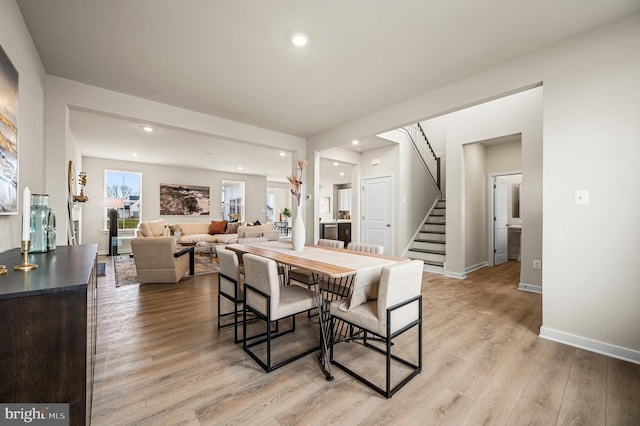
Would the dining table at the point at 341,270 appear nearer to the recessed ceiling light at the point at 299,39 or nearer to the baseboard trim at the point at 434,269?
the recessed ceiling light at the point at 299,39

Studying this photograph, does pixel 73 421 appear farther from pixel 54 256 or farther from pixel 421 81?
pixel 421 81

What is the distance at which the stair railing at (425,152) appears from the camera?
21.2 ft

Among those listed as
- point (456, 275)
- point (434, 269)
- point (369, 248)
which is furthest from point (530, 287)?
point (369, 248)

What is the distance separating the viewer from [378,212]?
19.9 feet

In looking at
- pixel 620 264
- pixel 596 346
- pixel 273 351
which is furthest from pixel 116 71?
pixel 596 346

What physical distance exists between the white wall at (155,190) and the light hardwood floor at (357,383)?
5647 mm

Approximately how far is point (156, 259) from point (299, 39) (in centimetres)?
373

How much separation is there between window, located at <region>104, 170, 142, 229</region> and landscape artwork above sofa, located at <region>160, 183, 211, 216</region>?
2.04ft

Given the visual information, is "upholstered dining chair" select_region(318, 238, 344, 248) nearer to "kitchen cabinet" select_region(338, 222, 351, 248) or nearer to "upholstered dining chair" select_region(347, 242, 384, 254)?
"upholstered dining chair" select_region(347, 242, 384, 254)

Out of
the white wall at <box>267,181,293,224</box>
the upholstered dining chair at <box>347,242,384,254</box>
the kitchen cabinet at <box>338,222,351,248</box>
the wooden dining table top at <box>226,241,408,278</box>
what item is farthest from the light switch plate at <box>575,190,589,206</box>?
the white wall at <box>267,181,293,224</box>

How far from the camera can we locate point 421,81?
2.99 metres

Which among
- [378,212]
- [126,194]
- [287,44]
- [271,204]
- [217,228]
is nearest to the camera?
[287,44]

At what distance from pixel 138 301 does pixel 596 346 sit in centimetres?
477

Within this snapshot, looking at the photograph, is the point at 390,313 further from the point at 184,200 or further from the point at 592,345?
the point at 184,200
